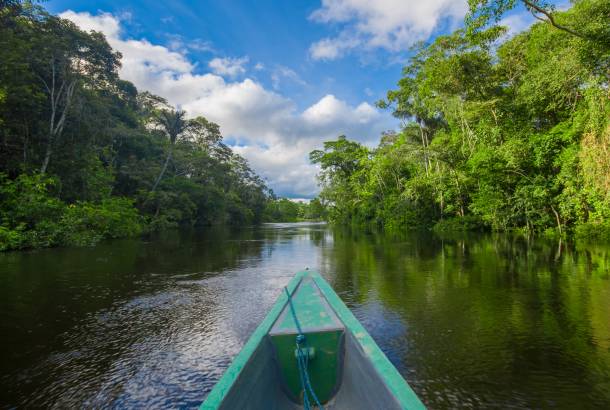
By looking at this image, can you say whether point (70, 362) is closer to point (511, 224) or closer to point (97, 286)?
point (97, 286)

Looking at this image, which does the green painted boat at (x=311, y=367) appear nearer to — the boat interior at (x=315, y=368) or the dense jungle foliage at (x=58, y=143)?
the boat interior at (x=315, y=368)

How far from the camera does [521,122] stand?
1675cm

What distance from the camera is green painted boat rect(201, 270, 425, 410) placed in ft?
6.53

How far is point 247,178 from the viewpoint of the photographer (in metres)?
56.4

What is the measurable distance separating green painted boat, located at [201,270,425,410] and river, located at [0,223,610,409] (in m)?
0.77

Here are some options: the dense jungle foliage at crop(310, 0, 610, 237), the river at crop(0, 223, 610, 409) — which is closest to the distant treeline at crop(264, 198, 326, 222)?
the dense jungle foliage at crop(310, 0, 610, 237)

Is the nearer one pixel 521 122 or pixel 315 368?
pixel 315 368

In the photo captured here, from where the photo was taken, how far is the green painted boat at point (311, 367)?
1991 millimetres

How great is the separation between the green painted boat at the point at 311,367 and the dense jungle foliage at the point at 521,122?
9.85 meters

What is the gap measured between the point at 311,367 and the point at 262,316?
257 cm

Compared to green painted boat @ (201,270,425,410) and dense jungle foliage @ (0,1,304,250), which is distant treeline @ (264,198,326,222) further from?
green painted boat @ (201,270,425,410)

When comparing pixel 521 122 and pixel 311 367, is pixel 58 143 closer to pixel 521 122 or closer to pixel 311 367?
pixel 311 367

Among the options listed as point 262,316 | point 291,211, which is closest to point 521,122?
point 262,316

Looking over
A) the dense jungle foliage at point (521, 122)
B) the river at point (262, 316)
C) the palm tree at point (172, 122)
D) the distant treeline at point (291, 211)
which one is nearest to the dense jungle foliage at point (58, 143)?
the river at point (262, 316)
